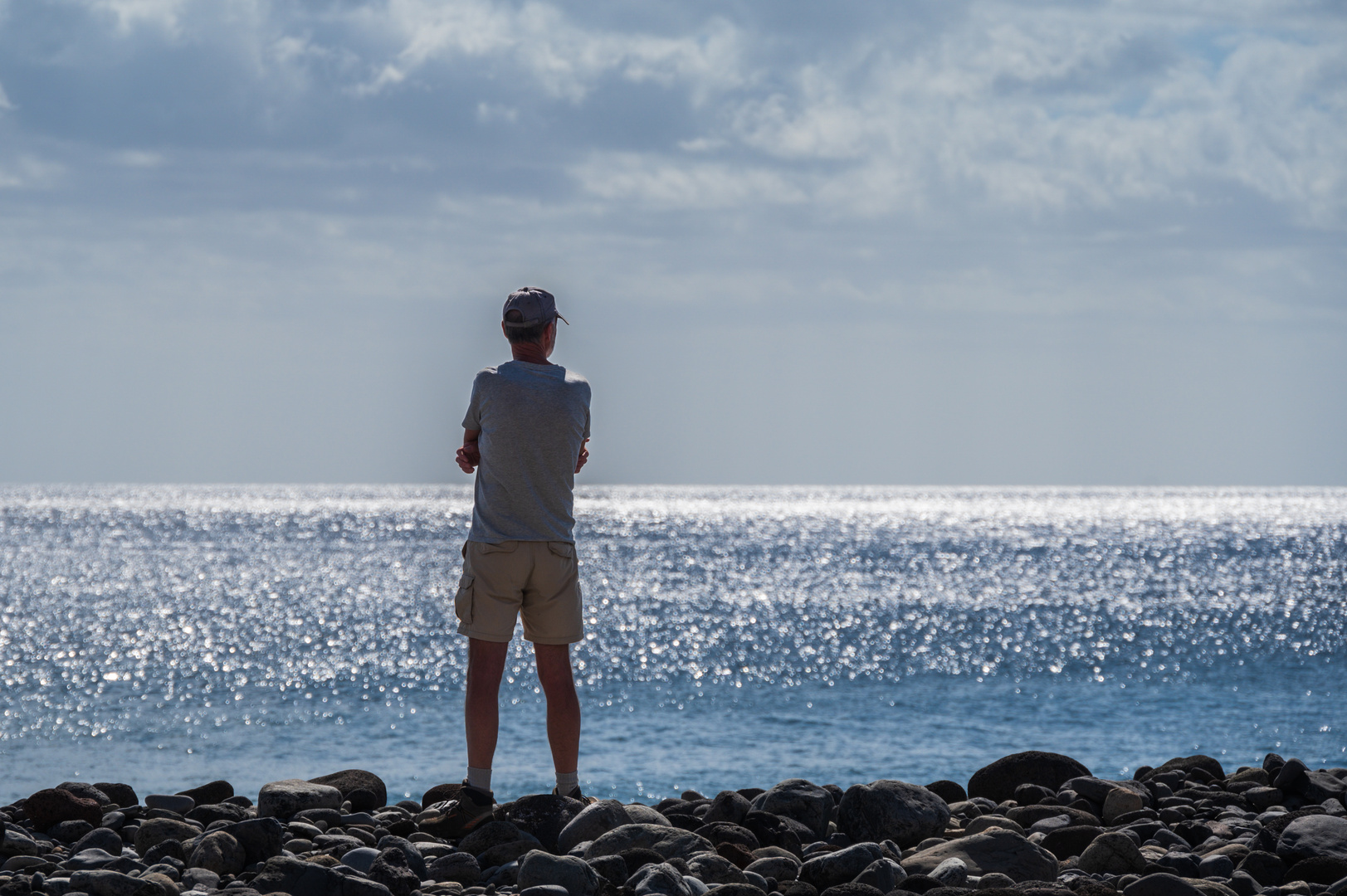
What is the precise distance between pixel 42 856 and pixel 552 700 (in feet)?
6.88

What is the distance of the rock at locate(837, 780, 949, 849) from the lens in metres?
5.70

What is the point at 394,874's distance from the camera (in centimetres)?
457

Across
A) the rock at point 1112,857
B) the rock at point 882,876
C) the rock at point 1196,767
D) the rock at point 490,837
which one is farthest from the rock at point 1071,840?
the rock at point 1196,767

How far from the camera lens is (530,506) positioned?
18.0 feet

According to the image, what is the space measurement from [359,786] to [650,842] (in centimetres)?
→ 207

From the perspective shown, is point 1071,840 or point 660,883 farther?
point 1071,840

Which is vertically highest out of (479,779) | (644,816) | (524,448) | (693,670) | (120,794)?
(524,448)

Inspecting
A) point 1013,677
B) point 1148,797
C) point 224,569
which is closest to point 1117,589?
point 1013,677

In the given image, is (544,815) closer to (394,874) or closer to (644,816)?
(644,816)

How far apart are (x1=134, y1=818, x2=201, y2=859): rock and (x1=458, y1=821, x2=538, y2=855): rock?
3.78 ft

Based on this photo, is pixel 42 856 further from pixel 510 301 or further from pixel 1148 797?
pixel 1148 797

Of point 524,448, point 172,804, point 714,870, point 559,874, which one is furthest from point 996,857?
point 172,804

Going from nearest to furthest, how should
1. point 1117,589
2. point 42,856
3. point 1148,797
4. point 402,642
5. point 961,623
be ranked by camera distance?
point 42,856, point 1148,797, point 402,642, point 961,623, point 1117,589

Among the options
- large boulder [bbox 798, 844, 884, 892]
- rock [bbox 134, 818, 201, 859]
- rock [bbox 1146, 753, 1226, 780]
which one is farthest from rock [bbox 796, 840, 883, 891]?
rock [bbox 1146, 753, 1226, 780]
